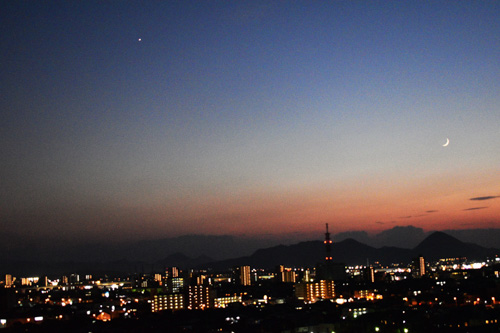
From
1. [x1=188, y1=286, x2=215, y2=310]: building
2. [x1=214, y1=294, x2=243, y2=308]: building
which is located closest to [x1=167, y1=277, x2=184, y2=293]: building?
[x1=214, y1=294, x2=243, y2=308]: building

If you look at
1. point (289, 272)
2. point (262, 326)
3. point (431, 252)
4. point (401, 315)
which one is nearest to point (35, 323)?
point (262, 326)

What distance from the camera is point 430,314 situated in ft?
51.3

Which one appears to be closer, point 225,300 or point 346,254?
point 225,300

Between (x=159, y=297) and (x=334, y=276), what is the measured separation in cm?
2213

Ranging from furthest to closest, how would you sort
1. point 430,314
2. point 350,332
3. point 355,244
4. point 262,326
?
point 355,244, point 430,314, point 262,326, point 350,332

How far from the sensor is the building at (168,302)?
2422 cm

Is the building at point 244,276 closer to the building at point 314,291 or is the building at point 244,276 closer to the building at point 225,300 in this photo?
the building at point 314,291

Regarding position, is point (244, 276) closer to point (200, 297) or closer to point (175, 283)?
point (175, 283)

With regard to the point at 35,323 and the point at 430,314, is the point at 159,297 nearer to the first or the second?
the point at 35,323

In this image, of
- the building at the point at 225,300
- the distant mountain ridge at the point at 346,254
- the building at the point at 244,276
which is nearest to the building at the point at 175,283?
the building at the point at 225,300

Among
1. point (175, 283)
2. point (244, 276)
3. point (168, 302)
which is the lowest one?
point (168, 302)

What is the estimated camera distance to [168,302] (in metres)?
24.6

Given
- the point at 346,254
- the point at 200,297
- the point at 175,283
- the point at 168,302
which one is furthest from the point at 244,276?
the point at 346,254

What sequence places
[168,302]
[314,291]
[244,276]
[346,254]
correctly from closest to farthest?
[168,302] < [314,291] < [244,276] < [346,254]
